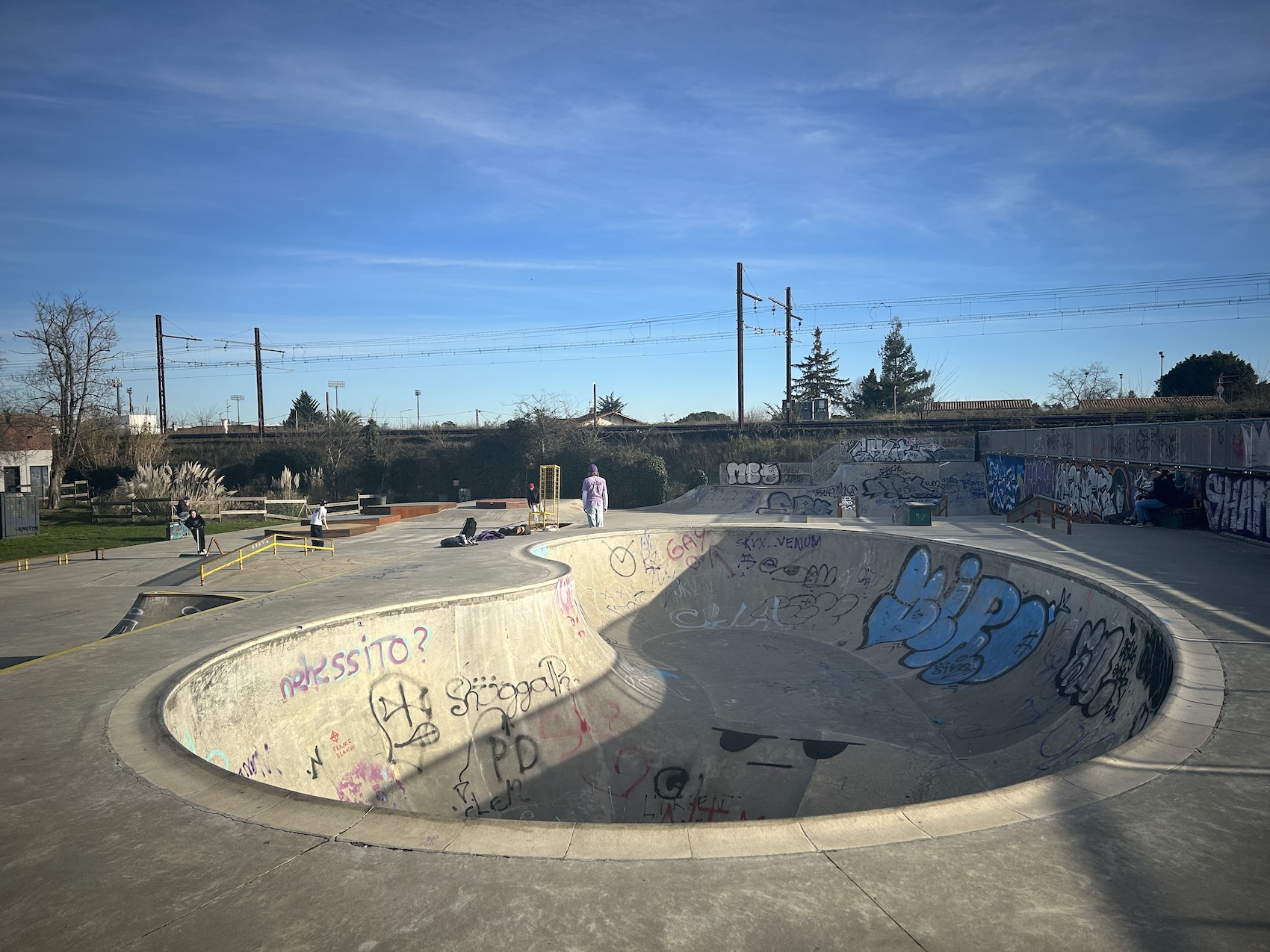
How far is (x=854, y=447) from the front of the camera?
3294 cm

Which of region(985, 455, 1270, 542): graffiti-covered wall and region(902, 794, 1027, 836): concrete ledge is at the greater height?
region(985, 455, 1270, 542): graffiti-covered wall

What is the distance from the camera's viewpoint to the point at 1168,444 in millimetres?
16578

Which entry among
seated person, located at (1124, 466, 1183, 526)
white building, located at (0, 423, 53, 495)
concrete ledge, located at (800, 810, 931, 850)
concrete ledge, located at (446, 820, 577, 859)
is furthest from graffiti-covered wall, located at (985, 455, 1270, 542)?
white building, located at (0, 423, 53, 495)

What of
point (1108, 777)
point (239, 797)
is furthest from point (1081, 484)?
point (239, 797)

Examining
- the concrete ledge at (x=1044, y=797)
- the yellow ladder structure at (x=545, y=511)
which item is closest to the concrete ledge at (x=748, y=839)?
the concrete ledge at (x=1044, y=797)

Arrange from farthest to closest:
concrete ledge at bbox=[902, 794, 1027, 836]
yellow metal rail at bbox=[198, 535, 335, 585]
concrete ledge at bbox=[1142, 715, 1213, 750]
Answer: yellow metal rail at bbox=[198, 535, 335, 585], concrete ledge at bbox=[1142, 715, 1213, 750], concrete ledge at bbox=[902, 794, 1027, 836]

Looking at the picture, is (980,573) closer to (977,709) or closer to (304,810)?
(977,709)

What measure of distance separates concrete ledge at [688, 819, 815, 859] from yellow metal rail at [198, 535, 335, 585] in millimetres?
11459

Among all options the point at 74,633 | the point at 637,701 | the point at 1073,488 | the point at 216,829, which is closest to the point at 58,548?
the point at 74,633

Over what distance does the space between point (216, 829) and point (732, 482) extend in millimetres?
31969

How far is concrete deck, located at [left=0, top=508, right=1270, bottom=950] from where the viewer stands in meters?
3.20

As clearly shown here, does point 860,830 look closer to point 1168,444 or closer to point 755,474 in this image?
point 1168,444

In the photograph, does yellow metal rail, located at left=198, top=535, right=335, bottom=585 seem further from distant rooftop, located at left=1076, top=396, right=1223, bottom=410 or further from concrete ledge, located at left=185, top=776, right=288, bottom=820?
distant rooftop, located at left=1076, top=396, right=1223, bottom=410

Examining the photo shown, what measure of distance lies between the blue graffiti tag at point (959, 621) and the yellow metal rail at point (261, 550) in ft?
38.2
